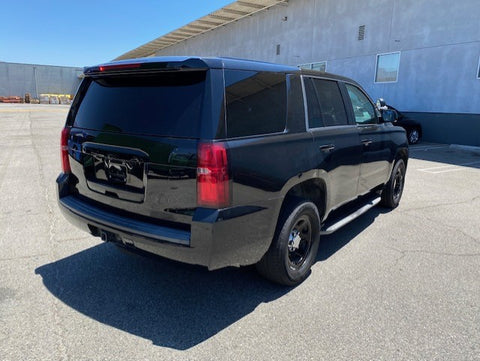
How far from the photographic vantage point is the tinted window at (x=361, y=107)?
4.40m

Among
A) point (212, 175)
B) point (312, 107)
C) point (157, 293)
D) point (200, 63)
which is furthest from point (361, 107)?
point (157, 293)

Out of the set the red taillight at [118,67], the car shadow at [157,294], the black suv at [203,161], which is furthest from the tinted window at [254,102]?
the car shadow at [157,294]

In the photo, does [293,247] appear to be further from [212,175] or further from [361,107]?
[361,107]

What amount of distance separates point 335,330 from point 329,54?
18645 millimetres

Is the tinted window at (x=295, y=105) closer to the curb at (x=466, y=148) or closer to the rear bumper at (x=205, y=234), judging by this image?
the rear bumper at (x=205, y=234)

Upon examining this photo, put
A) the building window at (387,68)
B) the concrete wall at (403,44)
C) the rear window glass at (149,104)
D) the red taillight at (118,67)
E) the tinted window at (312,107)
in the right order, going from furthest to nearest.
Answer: the building window at (387,68) < the concrete wall at (403,44) < the tinted window at (312,107) < the red taillight at (118,67) < the rear window glass at (149,104)

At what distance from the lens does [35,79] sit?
6450cm

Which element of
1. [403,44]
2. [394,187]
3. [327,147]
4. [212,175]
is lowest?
[394,187]

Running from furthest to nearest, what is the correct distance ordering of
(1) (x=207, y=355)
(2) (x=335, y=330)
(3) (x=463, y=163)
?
(3) (x=463, y=163) < (2) (x=335, y=330) < (1) (x=207, y=355)

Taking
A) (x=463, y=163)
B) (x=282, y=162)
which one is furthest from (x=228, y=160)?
(x=463, y=163)

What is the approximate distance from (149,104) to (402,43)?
52.3ft

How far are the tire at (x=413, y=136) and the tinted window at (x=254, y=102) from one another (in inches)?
530

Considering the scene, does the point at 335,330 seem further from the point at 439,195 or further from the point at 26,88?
the point at 26,88

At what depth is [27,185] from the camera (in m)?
6.66
